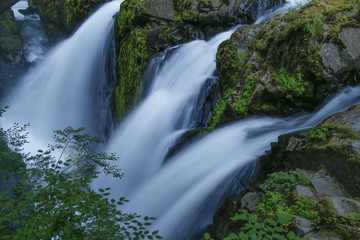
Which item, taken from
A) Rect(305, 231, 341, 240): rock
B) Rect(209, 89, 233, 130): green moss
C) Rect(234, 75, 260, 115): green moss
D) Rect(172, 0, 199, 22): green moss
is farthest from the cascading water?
Rect(305, 231, 341, 240): rock

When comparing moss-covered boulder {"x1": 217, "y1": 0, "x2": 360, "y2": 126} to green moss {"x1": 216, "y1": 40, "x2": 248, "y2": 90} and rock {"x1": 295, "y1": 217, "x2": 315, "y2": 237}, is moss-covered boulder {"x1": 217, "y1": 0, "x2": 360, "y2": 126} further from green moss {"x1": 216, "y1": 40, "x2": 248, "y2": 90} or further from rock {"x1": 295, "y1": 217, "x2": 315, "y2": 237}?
rock {"x1": 295, "y1": 217, "x2": 315, "y2": 237}

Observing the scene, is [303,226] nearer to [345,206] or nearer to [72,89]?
[345,206]

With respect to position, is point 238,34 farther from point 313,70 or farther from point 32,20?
point 32,20

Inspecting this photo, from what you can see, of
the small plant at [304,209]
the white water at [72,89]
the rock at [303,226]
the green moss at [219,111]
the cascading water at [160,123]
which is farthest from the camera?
the white water at [72,89]

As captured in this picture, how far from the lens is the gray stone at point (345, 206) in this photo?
2.34m

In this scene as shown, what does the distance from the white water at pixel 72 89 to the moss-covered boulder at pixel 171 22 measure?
2031 millimetres

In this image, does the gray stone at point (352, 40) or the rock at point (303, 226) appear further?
the gray stone at point (352, 40)

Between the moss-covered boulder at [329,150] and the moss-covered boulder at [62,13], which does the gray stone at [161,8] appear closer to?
the moss-covered boulder at [62,13]

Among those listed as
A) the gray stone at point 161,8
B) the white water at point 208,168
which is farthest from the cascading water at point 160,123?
the gray stone at point 161,8

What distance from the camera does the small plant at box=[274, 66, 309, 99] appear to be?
4309 mm

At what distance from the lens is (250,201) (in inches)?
119

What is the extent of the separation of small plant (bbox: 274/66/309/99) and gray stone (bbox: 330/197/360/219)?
2.19 meters

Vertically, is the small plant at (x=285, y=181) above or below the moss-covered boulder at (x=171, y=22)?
below

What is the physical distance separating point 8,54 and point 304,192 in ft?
45.9
